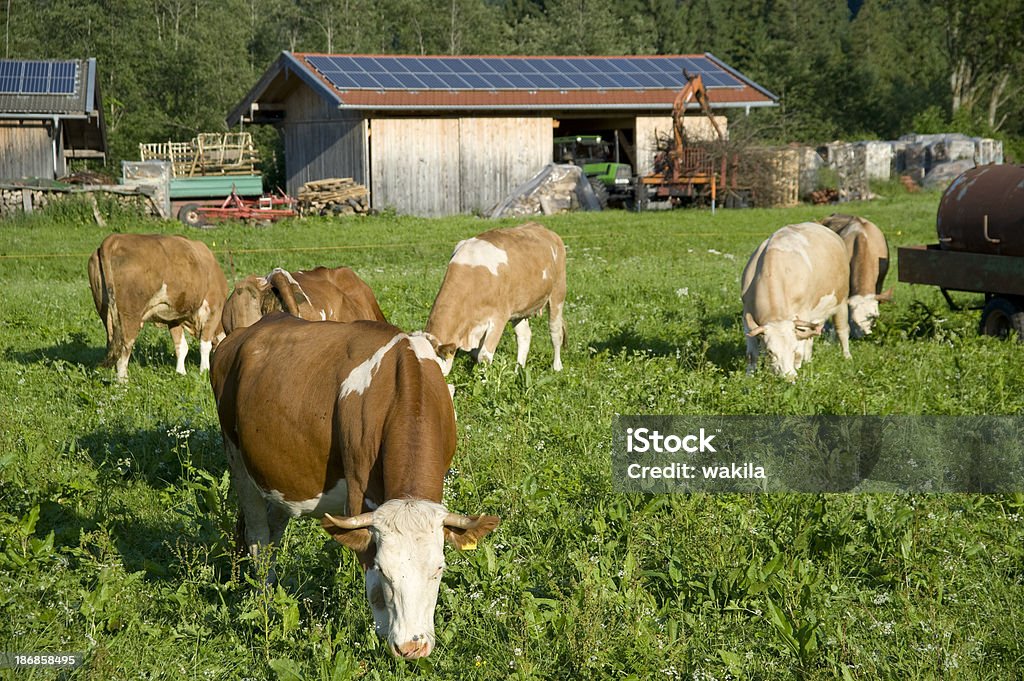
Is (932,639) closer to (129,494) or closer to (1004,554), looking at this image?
(1004,554)

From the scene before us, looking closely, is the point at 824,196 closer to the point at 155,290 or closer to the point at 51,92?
the point at 51,92

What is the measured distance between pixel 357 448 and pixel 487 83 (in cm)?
2855

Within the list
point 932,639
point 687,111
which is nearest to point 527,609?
point 932,639

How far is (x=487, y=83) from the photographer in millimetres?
32281

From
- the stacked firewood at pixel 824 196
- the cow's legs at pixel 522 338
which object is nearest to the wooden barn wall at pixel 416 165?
the stacked firewood at pixel 824 196

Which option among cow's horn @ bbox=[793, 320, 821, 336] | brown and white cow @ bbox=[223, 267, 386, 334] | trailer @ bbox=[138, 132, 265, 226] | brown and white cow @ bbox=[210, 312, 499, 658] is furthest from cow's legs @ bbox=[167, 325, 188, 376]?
trailer @ bbox=[138, 132, 265, 226]

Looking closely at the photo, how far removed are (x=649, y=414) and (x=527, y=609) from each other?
12.2 feet

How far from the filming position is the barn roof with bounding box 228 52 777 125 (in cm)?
3030

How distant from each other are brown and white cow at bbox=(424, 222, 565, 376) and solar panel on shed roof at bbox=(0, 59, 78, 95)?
991 inches

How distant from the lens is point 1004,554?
5.87 m

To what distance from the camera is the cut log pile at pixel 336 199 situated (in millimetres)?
29844

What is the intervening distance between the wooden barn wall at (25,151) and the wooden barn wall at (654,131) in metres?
18.0

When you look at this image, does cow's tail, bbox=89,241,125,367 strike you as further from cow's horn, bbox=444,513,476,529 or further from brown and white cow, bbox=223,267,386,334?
cow's horn, bbox=444,513,476,529

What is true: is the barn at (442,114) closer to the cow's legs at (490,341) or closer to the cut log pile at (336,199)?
the cut log pile at (336,199)
